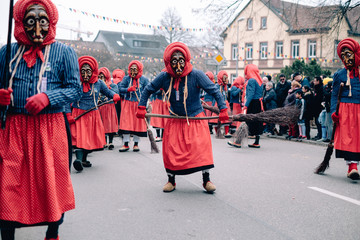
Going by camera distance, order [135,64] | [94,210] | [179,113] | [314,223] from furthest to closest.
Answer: [135,64], [179,113], [94,210], [314,223]

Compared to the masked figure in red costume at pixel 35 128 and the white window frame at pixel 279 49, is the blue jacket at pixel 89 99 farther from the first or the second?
the white window frame at pixel 279 49

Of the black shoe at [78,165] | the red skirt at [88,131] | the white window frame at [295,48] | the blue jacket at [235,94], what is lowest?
the black shoe at [78,165]

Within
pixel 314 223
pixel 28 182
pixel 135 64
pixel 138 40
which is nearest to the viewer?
pixel 28 182

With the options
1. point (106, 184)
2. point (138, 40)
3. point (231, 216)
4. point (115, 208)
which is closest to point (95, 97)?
point (106, 184)

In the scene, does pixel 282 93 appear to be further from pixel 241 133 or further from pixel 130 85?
pixel 130 85

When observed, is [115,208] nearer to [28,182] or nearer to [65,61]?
[28,182]

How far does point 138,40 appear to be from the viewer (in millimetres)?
75312

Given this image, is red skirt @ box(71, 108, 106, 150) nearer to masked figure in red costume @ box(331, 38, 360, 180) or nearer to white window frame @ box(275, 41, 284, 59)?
masked figure in red costume @ box(331, 38, 360, 180)

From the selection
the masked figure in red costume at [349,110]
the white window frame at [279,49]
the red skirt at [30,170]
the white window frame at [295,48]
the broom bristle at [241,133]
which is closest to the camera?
the red skirt at [30,170]

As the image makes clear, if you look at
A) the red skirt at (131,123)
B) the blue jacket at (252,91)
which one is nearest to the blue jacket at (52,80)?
the red skirt at (131,123)

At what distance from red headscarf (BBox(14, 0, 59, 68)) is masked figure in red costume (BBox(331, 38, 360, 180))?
499 cm

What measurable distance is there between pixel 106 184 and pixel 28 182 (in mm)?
3226

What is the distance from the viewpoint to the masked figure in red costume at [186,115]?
19.6 feet

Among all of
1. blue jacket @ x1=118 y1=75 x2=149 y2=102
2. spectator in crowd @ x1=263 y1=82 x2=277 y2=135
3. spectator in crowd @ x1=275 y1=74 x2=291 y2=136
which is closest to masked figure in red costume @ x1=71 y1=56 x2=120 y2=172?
blue jacket @ x1=118 y1=75 x2=149 y2=102
